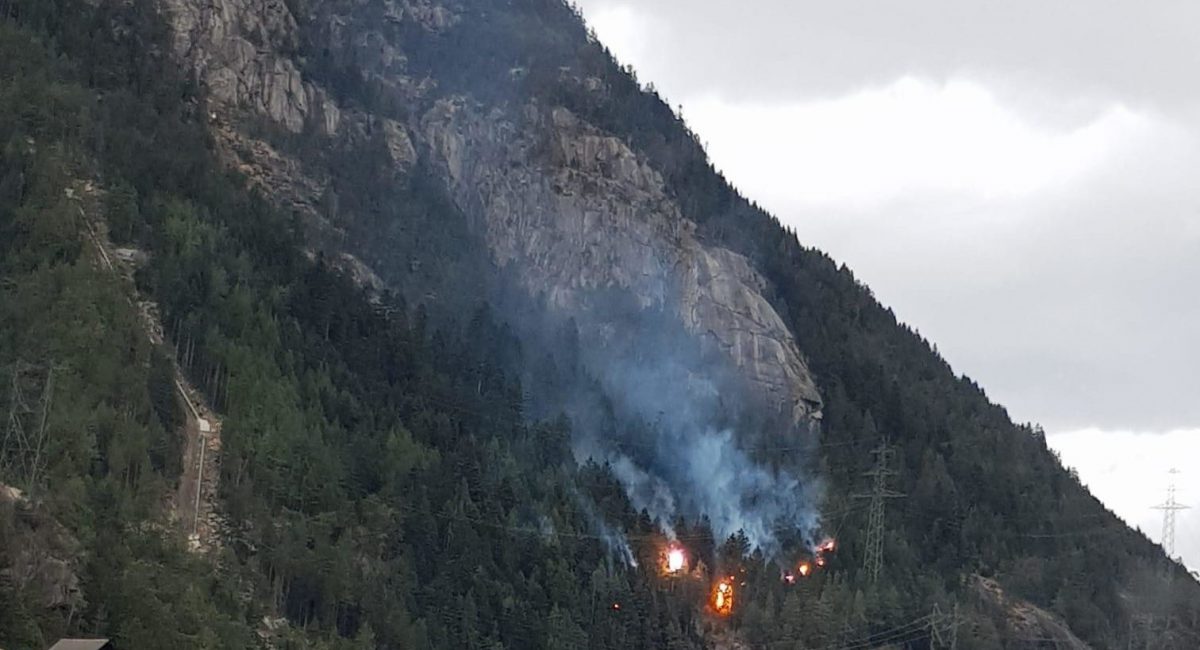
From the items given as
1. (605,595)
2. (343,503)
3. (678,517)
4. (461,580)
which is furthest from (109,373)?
(678,517)

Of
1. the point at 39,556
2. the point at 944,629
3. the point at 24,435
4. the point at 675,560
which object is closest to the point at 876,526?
the point at 944,629

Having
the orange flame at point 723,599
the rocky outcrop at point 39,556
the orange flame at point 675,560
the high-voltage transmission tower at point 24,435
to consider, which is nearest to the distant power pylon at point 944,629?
the orange flame at point 723,599

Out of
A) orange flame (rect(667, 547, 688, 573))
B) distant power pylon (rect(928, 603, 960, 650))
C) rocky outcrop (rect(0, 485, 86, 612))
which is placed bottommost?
rocky outcrop (rect(0, 485, 86, 612))

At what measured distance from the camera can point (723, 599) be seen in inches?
7096

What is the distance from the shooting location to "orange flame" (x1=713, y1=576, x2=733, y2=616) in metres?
180

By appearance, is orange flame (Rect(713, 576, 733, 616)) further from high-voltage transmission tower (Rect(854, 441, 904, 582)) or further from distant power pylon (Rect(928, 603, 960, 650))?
distant power pylon (Rect(928, 603, 960, 650))

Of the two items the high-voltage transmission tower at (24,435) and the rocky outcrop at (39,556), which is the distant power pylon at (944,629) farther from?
the rocky outcrop at (39,556)

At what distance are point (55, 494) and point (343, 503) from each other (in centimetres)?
3111

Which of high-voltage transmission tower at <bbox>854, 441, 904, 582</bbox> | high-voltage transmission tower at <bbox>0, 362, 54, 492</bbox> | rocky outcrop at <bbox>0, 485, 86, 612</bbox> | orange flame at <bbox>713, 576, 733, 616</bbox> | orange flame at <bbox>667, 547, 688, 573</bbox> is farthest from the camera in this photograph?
orange flame at <bbox>667, 547, 688, 573</bbox>

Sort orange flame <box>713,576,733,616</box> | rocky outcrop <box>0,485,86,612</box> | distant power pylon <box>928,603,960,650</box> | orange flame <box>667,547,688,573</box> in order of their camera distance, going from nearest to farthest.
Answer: rocky outcrop <box>0,485,86,612</box> < distant power pylon <box>928,603,960,650</box> < orange flame <box>713,576,733,616</box> < orange flame <box>667,547,688,573</box>

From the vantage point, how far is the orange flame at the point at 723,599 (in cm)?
17950

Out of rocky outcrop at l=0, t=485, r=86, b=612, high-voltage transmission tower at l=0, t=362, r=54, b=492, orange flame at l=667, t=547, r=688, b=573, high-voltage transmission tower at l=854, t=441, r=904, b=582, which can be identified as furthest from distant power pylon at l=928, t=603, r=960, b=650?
rocky outcrop at l=0, t=485, r=86, b=612

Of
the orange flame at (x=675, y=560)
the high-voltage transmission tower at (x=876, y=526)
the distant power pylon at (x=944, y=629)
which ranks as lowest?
the distant power pylon at (x=944, y=629)

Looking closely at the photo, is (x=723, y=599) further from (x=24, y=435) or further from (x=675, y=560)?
(x=24, y=435)
